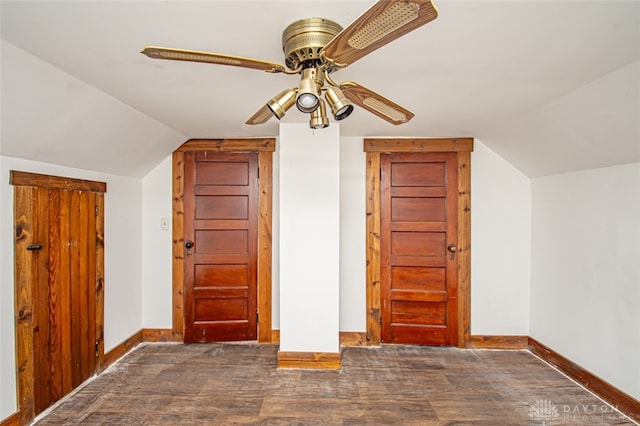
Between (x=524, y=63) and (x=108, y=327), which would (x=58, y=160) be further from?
(x=524, y=63)

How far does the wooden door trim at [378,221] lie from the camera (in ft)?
10.8

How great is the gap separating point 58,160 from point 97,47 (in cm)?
117

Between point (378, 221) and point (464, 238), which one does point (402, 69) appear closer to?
point (378, 221)

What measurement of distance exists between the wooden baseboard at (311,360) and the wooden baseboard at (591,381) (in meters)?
1.85

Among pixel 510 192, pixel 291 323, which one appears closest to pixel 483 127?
pixel 510 192

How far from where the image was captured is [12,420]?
6.43 feet

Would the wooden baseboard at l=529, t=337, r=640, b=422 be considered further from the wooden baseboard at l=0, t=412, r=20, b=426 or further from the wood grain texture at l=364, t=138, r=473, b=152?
the wooden baseboard at l=0, t=412, r=20, b=426

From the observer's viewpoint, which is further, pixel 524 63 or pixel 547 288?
pixel 547 288

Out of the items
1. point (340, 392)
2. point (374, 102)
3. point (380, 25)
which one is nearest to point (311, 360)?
point (340, 392)

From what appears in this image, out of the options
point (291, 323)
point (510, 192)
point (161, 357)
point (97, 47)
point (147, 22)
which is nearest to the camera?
point (147, 22)

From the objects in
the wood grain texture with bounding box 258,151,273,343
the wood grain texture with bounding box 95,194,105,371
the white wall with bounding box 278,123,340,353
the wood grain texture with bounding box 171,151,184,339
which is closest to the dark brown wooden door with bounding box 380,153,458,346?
the white wall with bounding box 278,123,340,353

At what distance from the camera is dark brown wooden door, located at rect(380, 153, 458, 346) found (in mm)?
3314

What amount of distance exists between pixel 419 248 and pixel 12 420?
3.26m

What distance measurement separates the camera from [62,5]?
1.23m
